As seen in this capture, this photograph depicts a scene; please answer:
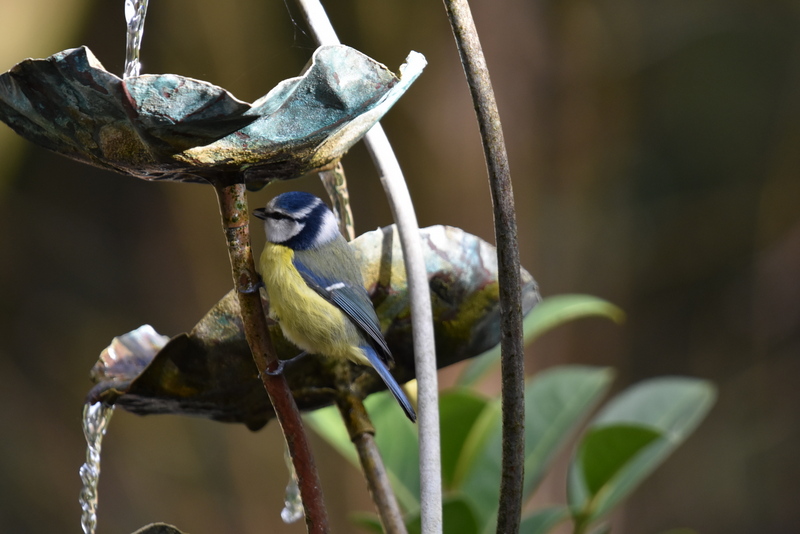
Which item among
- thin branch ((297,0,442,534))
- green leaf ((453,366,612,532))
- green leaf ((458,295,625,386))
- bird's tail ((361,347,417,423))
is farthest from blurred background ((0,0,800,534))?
thin branch ((297,0,442,534))

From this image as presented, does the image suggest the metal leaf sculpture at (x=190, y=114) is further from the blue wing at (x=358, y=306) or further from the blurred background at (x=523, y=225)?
the blurred background at (x=523, y=225)

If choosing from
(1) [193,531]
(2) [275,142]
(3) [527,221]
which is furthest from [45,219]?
(2) [275,142]

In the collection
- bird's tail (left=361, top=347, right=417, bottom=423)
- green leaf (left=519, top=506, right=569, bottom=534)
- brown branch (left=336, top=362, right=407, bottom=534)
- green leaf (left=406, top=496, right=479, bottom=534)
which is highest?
bird's tail (left=361, top=347, right=417, bottom=423)

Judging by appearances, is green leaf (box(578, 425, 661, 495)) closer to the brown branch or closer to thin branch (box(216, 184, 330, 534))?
the brown branch

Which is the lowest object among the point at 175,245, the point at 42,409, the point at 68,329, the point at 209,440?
the point at 209,440

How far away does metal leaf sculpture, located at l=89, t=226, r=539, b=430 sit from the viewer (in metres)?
0.78

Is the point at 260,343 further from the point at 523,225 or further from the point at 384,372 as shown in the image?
the point at 523,225

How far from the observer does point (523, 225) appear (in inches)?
103

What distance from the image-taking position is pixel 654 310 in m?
3.61

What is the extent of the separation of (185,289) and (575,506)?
2.04m

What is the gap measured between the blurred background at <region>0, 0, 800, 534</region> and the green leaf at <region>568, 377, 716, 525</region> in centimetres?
74

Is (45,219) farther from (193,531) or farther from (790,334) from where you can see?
(790,334)

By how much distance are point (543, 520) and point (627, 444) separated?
7.2 inches

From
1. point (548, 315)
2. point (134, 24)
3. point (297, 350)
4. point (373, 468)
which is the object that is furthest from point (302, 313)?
point (548, 315)
